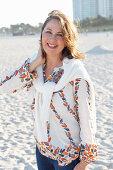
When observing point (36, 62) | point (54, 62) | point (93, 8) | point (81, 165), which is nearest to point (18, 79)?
point (36, 62)

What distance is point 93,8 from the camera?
13112 centimetres

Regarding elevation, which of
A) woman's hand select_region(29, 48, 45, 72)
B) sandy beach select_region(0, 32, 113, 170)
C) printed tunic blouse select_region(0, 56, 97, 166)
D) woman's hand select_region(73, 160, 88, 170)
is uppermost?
woman's hand select_region(29, 48, 45, 72)

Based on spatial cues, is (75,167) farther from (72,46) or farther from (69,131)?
(72,46)

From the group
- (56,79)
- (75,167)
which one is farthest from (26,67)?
(75,167)

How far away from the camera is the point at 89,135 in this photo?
161 centimetres

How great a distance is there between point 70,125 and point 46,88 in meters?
0.27

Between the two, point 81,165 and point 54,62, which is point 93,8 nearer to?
point 54,62

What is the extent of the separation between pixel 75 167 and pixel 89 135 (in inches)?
9.0

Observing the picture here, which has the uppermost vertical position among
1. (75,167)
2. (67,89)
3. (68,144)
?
(67,89)

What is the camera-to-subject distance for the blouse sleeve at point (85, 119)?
1.59 meters

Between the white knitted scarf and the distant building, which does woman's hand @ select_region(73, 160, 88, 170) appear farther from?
the distant building

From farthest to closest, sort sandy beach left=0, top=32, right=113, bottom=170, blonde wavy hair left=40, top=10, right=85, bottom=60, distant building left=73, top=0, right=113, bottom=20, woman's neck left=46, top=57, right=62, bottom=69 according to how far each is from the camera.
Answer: distant building left=73, top=0, right=113, bottom=20 < sandy beach left=0, top=32, right=113, bottom=170 < woman's neck left=46, top=57, right=62, bottom=69 < blonde wavy hair left=40, top=10, right=85, bottom=60

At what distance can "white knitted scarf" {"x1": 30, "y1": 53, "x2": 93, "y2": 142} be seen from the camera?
5.26ft

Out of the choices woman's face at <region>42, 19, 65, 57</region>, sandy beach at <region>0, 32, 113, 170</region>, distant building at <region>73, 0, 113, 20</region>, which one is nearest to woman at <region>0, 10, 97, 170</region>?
woman's face at <region>42, 19, 65, 57</region>
